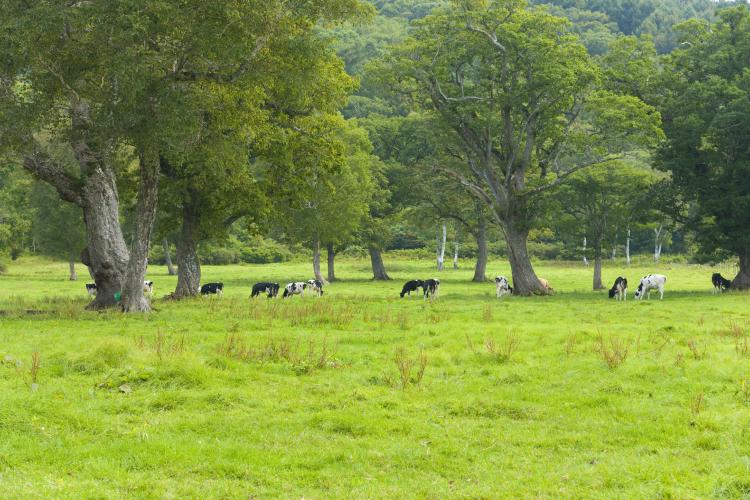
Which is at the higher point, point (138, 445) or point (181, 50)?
point (181, 50)

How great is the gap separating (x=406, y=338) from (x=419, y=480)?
10.6 meters

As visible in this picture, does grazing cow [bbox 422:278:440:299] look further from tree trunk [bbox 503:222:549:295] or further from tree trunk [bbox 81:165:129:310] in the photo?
tree trunk [bbox 81:165:129:310]

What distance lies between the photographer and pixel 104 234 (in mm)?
26344

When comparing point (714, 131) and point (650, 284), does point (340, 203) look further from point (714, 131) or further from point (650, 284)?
point (714, 131)

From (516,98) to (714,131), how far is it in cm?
1026

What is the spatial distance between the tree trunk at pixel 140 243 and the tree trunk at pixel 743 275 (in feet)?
104

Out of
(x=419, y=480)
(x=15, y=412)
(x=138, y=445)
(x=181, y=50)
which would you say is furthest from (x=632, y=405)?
(x=181, y=50)

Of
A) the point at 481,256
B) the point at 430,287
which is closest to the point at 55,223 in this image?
the point at 481,256

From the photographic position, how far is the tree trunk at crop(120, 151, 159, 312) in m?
24.2

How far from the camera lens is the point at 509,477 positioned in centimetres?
819

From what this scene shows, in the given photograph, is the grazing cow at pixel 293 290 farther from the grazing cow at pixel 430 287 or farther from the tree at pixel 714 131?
the tree at pixel 714 131

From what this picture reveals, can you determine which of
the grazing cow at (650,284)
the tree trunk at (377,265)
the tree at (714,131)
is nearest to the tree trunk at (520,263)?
the grazing cow at (650,284)

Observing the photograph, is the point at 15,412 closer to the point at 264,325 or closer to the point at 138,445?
the point at 138,445

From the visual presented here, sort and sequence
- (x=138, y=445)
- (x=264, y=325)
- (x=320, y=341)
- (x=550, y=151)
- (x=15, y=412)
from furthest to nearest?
(x=550, y=151) < (x=264, y=325) < (x=320, y=341) < (x=15, y=412) < (x=138, y=445)
